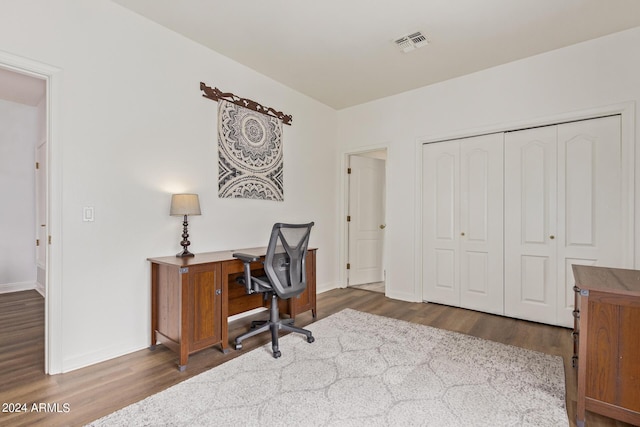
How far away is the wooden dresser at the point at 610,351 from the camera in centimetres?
160

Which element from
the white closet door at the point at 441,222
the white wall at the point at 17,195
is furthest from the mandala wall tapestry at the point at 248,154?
the white wall at the point at 17,195

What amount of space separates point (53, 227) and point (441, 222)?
12.8ft

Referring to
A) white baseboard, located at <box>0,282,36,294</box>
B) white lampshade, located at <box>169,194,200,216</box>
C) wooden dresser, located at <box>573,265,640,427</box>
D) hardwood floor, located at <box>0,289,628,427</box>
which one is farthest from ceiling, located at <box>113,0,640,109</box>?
white baseboard, located at <box>0,282,36,294</box>

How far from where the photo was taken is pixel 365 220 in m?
5.00

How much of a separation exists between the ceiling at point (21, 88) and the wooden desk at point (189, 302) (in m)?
2.71

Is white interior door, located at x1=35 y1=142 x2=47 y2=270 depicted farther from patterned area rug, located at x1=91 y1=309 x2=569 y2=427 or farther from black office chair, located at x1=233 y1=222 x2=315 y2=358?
patterned area rug, located at x1=91 y1=309 x2=569 y2=427

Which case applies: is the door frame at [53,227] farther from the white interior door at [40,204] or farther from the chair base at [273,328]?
the white interior door at [40,204]

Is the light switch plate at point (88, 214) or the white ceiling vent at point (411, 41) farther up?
the white ceiling vent at point (411, 41)

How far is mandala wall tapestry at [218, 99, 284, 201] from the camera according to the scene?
325cm

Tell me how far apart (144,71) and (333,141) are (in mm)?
2805

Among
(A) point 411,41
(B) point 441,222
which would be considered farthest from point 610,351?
(A) point 411,41

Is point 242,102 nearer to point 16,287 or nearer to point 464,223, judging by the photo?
point 464,223

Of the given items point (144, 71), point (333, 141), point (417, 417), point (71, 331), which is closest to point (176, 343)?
point (71, 331)

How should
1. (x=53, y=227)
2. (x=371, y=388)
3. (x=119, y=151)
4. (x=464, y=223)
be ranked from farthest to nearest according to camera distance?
(x=464, y=223) < (x=119, y=151) < (x=53, y=227) < (x=371, y=388)
